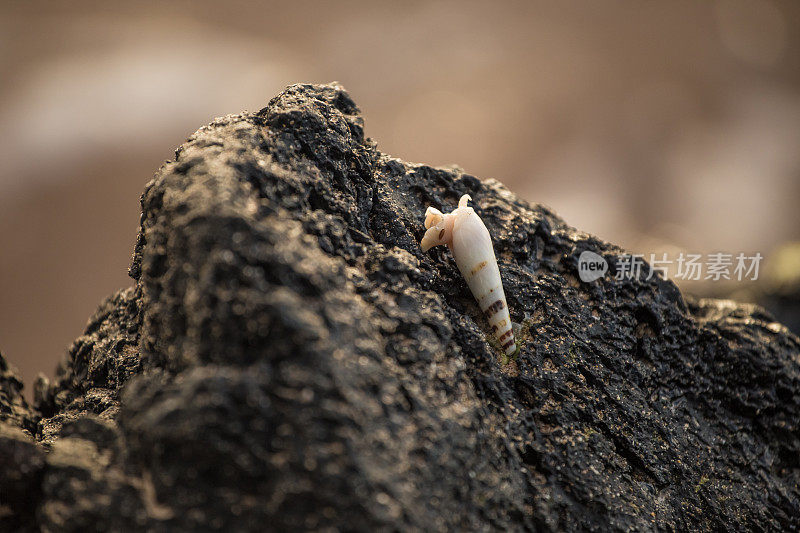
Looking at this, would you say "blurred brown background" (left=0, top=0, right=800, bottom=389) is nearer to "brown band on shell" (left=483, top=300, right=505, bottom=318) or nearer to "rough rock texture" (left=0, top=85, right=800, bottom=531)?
"rough rock texture" (left=0, top=85, right=800, bottom=531)

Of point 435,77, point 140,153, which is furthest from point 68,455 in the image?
point 435,77

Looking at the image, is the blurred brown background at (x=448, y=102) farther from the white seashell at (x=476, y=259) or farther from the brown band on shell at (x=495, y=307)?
the brown band on shell at (x=495, y=307)

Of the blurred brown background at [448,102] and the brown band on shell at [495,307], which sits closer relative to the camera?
the brown band on shell at [495,307]

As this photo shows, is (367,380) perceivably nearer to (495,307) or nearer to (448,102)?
(495,307)

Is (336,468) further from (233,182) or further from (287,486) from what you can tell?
(233,182)

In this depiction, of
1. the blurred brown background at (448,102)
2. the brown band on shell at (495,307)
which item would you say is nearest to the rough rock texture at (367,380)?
the brown band on shell at (495,307)

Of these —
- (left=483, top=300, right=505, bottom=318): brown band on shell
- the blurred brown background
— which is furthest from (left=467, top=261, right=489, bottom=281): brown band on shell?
the blurred brown background
